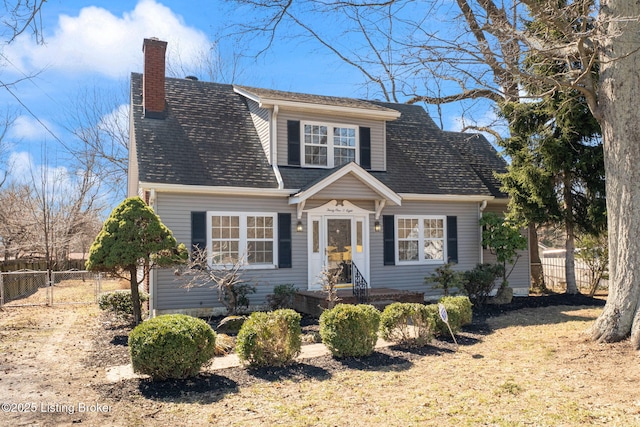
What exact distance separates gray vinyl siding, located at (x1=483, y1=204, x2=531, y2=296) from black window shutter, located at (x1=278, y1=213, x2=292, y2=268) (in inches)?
275

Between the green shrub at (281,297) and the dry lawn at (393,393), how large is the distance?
4.26m

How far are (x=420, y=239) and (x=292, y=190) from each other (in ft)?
14.2

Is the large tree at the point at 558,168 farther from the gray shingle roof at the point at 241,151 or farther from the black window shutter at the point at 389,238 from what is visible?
the black window shutter at the point at 389,238

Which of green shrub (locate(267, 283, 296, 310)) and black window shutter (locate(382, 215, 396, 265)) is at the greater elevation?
black window shutter (locate(382, 215, 396, 265))

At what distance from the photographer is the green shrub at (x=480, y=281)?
13.0 metres

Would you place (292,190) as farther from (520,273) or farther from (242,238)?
(520,273)

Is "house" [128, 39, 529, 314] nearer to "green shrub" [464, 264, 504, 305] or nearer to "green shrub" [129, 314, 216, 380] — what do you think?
"green shrub" [464, 264, 504, 305]

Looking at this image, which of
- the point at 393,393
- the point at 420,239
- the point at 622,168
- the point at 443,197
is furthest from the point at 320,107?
the point at 393,393

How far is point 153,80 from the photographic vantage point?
13562 mm

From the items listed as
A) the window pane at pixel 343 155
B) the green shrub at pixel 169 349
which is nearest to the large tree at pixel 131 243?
the green shrub at pixel 169 349

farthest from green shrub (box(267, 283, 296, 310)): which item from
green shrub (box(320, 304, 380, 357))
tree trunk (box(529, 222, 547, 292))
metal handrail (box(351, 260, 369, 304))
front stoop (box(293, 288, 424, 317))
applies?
tree trunk (box(529, 222, 547, 292))

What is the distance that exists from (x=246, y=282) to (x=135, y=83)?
714 centimetres

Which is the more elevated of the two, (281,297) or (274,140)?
(274,140)

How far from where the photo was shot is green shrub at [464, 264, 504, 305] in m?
13.0
